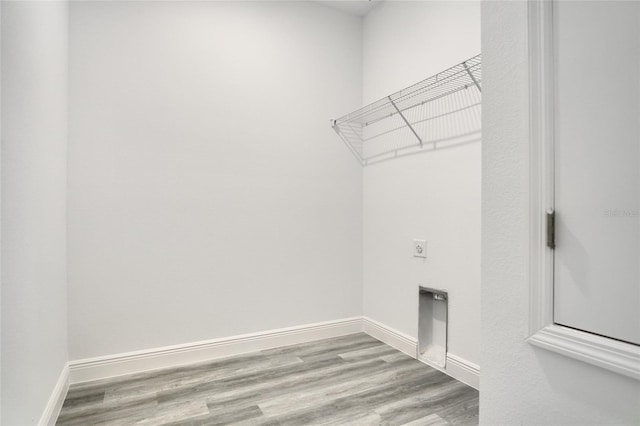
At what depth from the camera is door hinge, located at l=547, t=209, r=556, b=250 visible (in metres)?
0.74

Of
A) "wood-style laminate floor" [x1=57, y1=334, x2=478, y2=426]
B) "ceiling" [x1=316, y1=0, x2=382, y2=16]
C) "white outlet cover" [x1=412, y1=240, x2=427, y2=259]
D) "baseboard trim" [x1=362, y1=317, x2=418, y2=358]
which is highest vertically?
"ceiling" [x1=316, y1=0, x2=382, y2=16]

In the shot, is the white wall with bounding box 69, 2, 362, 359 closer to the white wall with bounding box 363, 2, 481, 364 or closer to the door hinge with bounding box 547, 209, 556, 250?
the white wall with bounding box 363, 2, 481, 364

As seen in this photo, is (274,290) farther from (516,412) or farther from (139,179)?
(516,412)

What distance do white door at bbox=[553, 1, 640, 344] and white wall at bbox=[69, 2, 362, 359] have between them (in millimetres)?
1921

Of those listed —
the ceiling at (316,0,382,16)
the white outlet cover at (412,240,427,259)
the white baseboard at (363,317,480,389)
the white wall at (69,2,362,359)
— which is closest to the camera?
the white baseboard at (363,317,480,389)

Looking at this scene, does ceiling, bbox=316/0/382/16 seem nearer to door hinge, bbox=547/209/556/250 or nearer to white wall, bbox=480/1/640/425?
white wall, bbox=480/1/640/425

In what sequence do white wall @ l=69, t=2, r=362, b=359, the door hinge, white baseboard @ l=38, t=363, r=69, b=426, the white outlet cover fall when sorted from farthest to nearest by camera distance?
the white outlet cover → white wall @ l=69, t=2, r=362, b=359 → white baseboard @ l=38, t=363, r=69, b=426 → the door hinge

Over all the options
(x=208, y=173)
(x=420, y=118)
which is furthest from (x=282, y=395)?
(x=420, y=118)

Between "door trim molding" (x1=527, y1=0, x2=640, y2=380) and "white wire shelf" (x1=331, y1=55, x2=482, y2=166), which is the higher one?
"white wire shelf" (x1=331, y1=55, x2=482, y2=166)

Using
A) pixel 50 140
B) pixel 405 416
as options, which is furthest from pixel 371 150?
pixel 50 140

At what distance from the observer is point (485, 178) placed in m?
0.87

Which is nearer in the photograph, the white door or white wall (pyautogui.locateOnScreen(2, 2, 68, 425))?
the white door

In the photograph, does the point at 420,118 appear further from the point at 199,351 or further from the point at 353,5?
the point at 199,351

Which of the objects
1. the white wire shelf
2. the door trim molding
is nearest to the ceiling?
the white wire shelf
